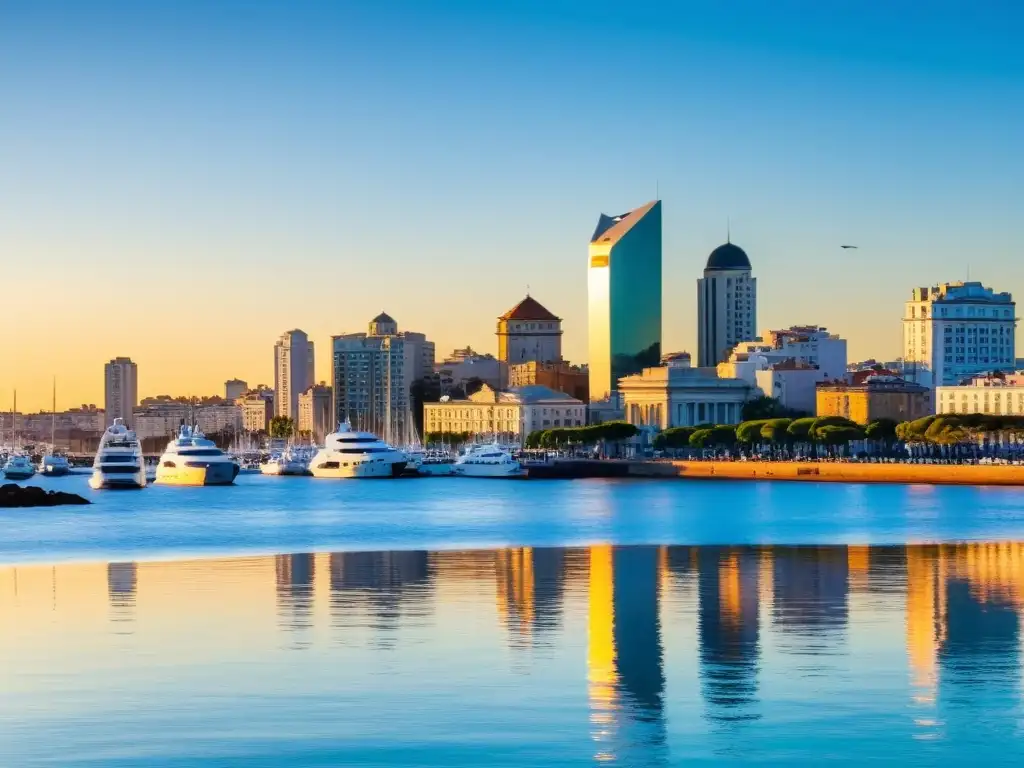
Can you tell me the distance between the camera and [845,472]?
10550 centimetres

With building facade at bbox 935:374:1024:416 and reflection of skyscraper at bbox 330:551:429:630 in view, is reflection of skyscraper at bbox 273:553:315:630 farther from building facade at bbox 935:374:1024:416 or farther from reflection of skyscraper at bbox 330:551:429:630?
building facade at bbox 935:374:1024:416

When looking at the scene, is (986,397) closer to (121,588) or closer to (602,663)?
(121,588)

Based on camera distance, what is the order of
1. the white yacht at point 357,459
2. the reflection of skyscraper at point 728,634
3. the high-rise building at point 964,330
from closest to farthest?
the reflection of skyscraper at point 728,634, the white yacht at point 357,459, the high-rise building at point 964,330

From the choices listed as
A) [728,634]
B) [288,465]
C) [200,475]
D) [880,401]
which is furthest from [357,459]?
[728,634]

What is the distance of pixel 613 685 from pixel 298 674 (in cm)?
316

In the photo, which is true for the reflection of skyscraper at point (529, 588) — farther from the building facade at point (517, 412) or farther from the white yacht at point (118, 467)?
the building facade at point (517, 412)

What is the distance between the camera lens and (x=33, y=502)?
231 feet

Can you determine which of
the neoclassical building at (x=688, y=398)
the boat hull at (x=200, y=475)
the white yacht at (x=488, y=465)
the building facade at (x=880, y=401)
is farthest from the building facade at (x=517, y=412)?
the boat hull at (x=200, y=475)

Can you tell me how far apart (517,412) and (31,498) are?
108809 mm

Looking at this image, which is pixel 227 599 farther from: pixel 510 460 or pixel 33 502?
pixel 510 460

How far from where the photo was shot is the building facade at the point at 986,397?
135 meters

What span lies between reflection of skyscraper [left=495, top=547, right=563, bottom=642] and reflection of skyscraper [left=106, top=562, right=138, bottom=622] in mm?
4744

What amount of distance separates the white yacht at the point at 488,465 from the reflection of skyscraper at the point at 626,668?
8886 centimetres

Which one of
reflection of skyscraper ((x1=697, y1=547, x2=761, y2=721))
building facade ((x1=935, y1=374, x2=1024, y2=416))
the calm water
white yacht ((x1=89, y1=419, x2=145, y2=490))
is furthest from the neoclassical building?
reflection of skyscraper ((x1=697, y1=547, x2=761, y2=721))
